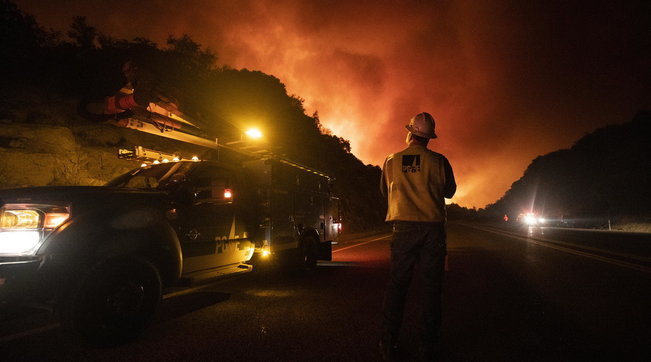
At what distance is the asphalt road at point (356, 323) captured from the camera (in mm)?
3404

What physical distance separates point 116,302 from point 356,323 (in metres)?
2.68

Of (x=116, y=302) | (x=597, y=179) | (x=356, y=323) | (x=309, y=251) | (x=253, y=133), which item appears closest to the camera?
(x=116, y=302)

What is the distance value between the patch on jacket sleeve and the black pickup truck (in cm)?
289

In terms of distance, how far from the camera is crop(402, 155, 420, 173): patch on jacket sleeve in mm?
3439

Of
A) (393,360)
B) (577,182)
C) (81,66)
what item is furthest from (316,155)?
(577,182)

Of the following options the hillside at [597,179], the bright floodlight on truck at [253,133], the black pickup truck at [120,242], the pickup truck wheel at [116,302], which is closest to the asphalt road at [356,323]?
the pickup truck wheel at [116,302]

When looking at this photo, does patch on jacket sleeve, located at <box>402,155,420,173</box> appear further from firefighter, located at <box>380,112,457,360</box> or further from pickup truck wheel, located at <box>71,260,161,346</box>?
pickup truck wheel, located at <box>71,260,161,346</box>

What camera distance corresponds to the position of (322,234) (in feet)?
31.9

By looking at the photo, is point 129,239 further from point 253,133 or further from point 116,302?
point 253,133

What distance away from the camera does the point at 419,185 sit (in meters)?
3.41

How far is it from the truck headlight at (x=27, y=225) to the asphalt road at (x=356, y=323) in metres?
0.59

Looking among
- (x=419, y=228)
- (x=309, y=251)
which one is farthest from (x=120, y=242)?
(x=309, y=251)

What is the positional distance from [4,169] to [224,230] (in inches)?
384

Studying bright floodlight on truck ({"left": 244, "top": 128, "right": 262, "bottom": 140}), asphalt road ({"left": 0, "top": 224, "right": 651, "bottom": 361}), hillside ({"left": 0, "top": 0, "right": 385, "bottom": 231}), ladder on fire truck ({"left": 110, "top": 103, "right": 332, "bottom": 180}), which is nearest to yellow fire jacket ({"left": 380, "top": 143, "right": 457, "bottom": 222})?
asphalt road ({"left": 0, "top": 224, "right": 651, "bottom": 361})
